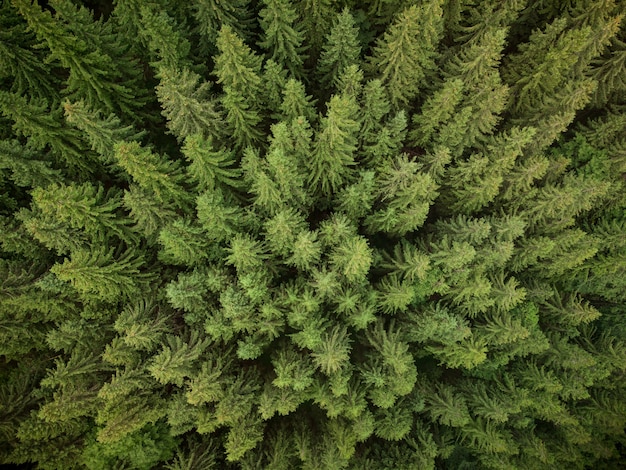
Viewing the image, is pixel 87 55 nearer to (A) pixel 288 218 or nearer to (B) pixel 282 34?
(B) pixel 282 34

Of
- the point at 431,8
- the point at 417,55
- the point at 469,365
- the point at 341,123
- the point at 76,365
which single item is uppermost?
the point at 431,8

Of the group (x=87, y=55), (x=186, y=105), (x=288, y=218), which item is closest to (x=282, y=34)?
(x=186, y=105)

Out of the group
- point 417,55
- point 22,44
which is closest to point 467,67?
point 417,55

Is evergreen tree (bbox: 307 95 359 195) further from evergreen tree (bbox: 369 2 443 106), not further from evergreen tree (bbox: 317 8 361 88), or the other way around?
evergreen tree (bbox: 369 2 443 106)

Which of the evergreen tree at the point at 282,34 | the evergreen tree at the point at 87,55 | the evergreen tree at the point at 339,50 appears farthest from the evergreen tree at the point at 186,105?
the evergreen tree at the point at 339,50

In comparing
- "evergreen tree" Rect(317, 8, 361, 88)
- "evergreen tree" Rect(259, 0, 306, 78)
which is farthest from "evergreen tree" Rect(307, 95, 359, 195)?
"evergreen tree" Rect(259, 0, 306, 78)

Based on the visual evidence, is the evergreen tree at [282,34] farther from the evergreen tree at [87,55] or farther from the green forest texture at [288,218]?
the evergreen tree at [87,55]

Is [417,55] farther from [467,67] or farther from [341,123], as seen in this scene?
[341,123]

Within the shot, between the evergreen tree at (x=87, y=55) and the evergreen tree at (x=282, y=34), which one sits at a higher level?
the evergreen tree at (x=282, y=34)
